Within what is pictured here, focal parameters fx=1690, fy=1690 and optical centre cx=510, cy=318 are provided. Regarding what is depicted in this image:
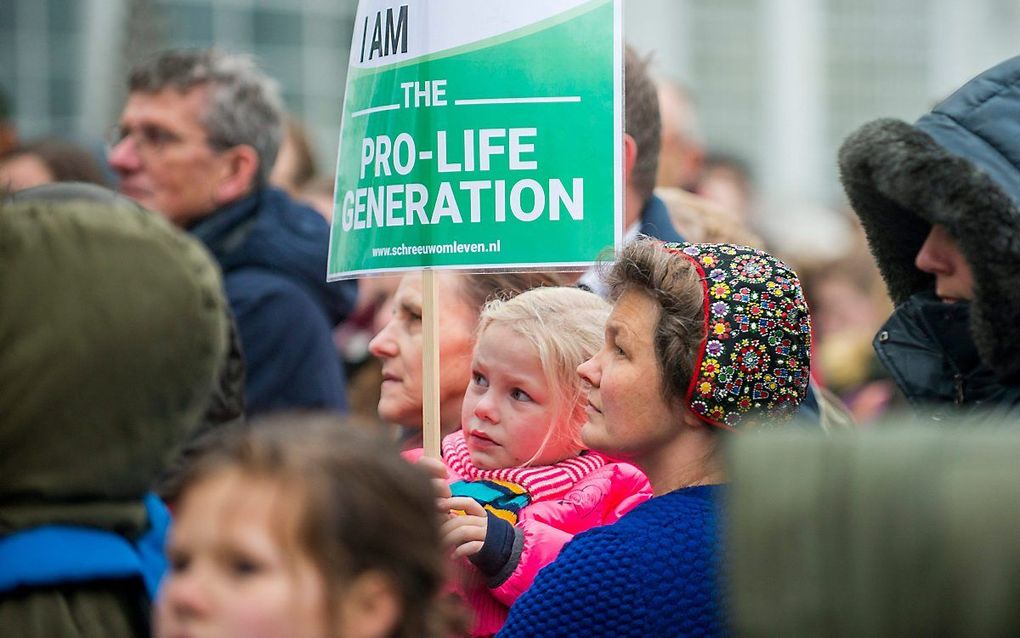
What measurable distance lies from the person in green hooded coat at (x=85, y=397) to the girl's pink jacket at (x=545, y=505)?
40.3 inches

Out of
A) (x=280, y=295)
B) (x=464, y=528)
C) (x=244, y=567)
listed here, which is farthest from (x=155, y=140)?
(x=244, y=567)

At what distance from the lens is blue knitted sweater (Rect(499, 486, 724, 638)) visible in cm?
293

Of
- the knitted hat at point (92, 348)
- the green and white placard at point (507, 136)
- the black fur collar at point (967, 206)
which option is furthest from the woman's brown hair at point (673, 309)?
the knitted hat at point (92, 348)

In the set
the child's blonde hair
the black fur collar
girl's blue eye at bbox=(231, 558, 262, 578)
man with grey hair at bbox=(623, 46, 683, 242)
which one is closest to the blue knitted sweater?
the child's blonde hair

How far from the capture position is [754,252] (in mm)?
3277

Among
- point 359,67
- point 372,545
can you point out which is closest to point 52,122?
point 359,67

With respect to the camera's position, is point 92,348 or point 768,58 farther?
point 768,58

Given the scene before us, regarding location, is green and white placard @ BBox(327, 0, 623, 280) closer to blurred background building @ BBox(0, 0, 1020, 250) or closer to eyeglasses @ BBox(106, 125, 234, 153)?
eyeglasses @ BBox(106, 125, 234, 153)

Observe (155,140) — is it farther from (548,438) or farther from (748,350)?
(748,350)

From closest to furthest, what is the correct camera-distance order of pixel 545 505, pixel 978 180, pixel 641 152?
1. pixel 978 180
2. pixel 545 505
3. pixel 641 152

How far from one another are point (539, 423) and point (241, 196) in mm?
2345

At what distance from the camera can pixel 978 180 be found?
3350 millimetres

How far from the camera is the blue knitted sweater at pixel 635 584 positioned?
2.93 m

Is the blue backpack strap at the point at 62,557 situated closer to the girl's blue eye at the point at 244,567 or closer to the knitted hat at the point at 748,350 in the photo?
the girl's blue eye at the point at 244,567
